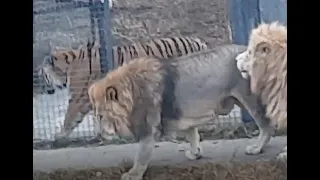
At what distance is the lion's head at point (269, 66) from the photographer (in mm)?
1729

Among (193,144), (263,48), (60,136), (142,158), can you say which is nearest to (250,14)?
(263,48)

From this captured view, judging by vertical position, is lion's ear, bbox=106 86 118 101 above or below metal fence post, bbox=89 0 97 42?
below

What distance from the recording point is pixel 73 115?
1748 mm

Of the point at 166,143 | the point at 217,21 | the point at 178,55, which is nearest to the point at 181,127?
the point at 166,143

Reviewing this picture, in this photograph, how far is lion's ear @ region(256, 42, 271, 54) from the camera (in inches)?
68.2

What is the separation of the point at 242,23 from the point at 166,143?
1.28 feet

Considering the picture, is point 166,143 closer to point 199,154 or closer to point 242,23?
point 199,154

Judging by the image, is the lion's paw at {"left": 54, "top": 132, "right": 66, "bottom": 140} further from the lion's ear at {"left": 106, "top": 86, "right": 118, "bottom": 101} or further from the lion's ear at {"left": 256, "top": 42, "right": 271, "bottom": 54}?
the lion's ear at {"left": 256, "top": 42, "right": 271, "bottom": 54}

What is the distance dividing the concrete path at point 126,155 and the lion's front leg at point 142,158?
0.05ft

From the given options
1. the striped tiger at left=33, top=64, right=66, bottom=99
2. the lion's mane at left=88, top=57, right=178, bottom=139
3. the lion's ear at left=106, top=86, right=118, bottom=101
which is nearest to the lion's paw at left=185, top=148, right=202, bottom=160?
the lion's mane at left=88, top=57, right=178, bottom=139

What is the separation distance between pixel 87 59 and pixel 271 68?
0.51 meters

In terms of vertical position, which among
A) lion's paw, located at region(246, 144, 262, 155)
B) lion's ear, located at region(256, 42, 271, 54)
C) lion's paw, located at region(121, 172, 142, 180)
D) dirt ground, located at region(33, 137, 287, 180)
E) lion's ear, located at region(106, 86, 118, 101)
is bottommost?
lion's paw, located at region(121, 172, 142, 180)

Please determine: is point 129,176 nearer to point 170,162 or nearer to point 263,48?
point 170,162
